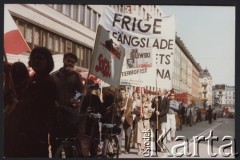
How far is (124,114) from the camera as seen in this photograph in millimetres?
8805

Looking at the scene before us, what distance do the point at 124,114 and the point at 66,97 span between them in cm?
103

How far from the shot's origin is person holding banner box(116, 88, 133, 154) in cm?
878

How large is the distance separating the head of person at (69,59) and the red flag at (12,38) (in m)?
0.61

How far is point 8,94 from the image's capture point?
851 cm

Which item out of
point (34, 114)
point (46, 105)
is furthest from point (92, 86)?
point (34, 114)

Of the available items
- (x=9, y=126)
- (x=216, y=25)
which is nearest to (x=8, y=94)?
(x=9, y=126)

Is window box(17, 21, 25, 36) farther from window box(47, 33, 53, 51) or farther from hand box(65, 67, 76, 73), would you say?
hand box(65, 67, 76, 73)

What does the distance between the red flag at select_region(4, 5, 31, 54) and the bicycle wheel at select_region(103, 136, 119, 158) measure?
6.68ft

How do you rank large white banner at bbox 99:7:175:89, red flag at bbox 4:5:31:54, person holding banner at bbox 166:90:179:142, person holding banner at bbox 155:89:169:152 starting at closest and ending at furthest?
red flag at bbox 4:5:31:54, large white banner at bbox 99:7:175:89, person holding banner at bbox 155:89:169:152, person holding banner at bbox 166:90:179:142

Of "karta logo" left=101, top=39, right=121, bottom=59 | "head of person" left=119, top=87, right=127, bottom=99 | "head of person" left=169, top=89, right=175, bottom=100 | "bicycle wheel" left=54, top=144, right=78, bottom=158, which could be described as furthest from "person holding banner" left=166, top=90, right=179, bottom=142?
"bicycle wheel" left=54, top=144, right=78, bottom=158

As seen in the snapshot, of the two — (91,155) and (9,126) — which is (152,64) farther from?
(9,126)

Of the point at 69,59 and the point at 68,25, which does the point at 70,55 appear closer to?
the point at 69,59

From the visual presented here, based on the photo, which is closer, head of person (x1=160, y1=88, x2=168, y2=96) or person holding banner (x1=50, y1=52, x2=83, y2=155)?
person holding banner (x1=50, y1=52, x2=83, y2=155)

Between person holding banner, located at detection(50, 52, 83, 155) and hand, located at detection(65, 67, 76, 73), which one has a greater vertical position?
hand, located at detection(65, 67, 76, 73)
